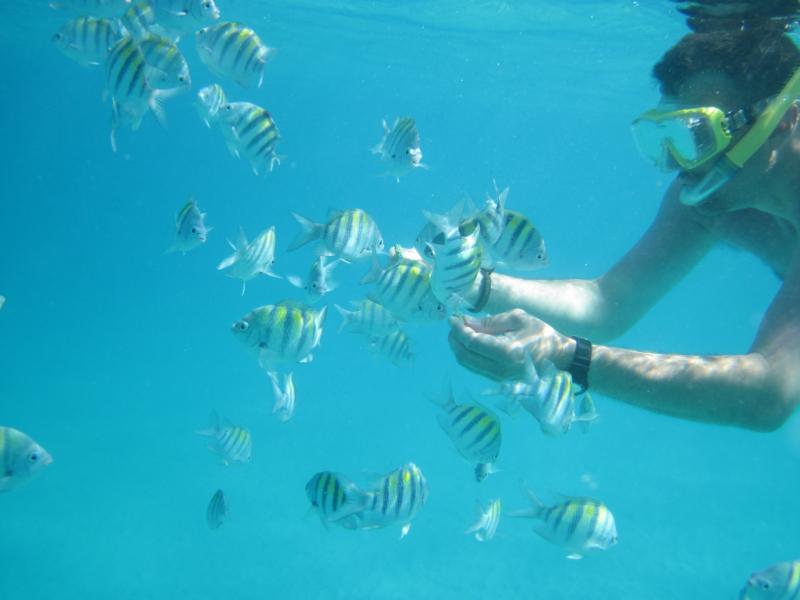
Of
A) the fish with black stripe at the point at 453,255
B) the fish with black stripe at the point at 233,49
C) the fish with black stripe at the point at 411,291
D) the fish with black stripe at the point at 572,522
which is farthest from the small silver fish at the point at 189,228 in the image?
the fish with black stripe at the point at 572,522

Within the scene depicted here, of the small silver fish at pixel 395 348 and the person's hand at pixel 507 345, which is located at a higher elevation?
the small silver fish at pixel 395 348

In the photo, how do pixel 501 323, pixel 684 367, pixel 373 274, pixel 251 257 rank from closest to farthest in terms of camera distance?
pixel 684 367 < pixel 501 323 < pixel 373 274 < pixel 251 257

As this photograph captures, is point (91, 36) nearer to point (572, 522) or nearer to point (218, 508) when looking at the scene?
point (218, 508)

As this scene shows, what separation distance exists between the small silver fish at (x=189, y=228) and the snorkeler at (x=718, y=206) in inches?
109

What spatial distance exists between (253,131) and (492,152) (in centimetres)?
10181

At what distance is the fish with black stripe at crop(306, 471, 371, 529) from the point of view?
3.43 m

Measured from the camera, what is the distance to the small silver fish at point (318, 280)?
4867mm

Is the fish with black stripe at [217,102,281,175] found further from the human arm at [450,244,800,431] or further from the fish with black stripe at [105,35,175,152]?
the human arm at [450,244,800,431]

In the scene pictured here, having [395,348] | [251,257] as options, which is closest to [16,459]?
[251,257]

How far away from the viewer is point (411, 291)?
11.5ft

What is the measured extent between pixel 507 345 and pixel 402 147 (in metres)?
2.51

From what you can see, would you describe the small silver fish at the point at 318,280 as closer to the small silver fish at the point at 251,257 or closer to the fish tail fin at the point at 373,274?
the small silver fish at the point at 251,257

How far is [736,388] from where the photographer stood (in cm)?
285

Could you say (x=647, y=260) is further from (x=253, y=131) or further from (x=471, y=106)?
(x=471, y=106)
